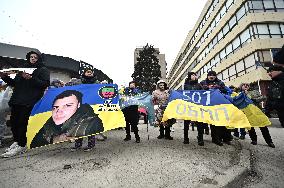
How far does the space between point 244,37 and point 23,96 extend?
24592 millimetres

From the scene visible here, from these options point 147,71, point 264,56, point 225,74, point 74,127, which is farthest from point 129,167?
point 147,71

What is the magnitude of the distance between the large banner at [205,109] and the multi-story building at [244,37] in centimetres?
1611

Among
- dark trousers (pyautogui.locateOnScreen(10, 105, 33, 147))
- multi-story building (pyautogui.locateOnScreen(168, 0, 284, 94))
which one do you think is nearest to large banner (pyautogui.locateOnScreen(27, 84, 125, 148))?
dark trousers (pyautogui.locateOnScreen(10, 105, 33, 147))

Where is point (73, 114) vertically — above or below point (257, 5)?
below

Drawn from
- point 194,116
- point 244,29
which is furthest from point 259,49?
point 194,116

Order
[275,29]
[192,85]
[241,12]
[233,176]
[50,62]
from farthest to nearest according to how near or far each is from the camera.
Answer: [241,12] → [275,29] → [50,62] → [192,85] → [233,176]

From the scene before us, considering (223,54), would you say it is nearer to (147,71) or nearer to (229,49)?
(229,49)

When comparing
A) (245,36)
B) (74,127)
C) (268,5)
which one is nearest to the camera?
(74,127)

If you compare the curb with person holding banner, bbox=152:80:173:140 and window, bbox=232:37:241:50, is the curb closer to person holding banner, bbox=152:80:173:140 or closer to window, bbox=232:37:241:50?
person holding banner, bbox=152:80:173:140

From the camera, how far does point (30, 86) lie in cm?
485

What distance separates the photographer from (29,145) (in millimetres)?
4410

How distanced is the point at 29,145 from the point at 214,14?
33308 mm

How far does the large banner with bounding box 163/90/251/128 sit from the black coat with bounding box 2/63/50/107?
2.69 metres

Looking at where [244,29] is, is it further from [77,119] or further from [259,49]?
[77,119]
